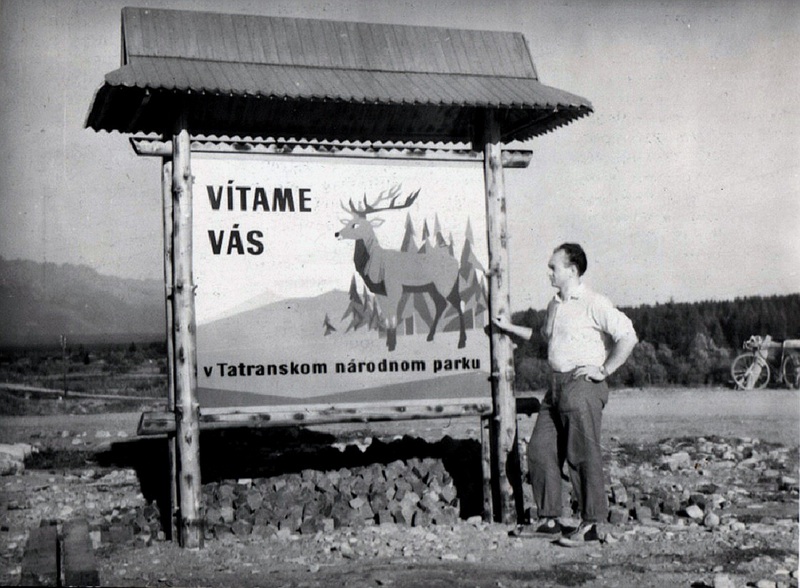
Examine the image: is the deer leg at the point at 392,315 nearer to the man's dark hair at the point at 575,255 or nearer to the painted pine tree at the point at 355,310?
the painted pine tree at the point at 355,310

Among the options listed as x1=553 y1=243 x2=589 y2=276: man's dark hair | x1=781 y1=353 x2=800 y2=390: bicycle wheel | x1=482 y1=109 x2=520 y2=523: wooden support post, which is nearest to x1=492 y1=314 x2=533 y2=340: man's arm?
x1=482 y1=109 x2=520 y2=523: wooden support post

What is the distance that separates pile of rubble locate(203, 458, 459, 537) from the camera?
26.2 ft

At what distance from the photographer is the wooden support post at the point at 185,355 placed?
7.47 m

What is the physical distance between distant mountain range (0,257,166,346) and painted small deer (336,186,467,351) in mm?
10718

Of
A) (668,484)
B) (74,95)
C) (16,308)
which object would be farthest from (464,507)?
(16,308)

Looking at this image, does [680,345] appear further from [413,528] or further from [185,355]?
[185,355]

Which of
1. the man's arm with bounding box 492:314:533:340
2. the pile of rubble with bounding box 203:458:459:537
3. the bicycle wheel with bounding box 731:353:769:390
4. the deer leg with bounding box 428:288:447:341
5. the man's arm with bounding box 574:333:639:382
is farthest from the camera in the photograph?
the bicycle wheel with bounding box 731:353:769:390

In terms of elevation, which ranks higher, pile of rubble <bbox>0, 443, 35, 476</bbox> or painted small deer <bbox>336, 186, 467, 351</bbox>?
painted small deer <bbox>336, 186, 467, 351</bbox>

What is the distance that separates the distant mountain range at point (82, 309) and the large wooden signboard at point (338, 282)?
10.4 meters

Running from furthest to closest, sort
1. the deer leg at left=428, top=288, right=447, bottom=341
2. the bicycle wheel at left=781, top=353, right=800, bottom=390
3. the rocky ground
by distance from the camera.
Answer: the bicycle wheel at left=781, top=353, right=800, bottom=390 < the deer leg at left=428, top=288, right=447, bottom=341 < the rocky ground

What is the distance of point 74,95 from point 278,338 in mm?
7094

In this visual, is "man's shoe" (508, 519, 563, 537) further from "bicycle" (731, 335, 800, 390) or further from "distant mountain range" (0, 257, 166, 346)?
"bicycle" (731, 335, 800, 390)

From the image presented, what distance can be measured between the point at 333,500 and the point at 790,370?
16277mm

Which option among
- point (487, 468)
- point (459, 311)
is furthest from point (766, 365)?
point (459, 311)
